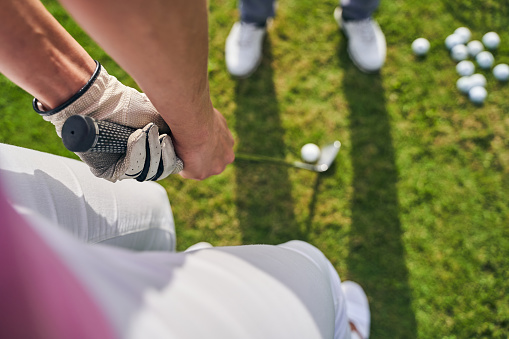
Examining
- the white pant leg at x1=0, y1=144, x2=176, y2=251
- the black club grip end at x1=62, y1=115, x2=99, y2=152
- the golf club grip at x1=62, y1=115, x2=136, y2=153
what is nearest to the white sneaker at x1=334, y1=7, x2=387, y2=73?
the white pant leg at x1=0, y1=144, x2=176, y2=251

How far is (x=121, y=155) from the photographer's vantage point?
1.05 meters

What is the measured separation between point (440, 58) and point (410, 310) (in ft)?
6.08

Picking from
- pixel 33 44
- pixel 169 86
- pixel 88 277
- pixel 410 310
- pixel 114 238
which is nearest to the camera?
pixel 88 277

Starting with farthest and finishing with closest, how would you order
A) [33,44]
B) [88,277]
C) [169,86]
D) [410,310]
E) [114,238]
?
[410,310]
[114,238]
[33,44]
[169,86]
[88,277]

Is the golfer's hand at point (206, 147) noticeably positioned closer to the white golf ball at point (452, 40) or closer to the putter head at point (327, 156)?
the putter head at point (327, 156)

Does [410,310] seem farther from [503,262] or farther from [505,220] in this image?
[505,220]

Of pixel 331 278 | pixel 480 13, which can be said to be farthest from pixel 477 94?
pixel 331 278

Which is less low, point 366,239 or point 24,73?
point 24,73

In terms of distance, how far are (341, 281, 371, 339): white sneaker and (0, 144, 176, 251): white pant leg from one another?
4.24ft

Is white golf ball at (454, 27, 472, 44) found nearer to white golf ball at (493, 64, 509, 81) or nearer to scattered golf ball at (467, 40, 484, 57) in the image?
scattered golf ball at (467, 40, 484, 57)

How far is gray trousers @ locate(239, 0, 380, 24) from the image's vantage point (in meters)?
2.38

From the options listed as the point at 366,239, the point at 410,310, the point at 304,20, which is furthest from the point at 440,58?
the point at 410,310

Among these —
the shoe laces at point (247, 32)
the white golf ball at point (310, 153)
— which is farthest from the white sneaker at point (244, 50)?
the white golf ball at point (310, 153)

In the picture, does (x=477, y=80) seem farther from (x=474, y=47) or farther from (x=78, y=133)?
(x=78, y=133)
